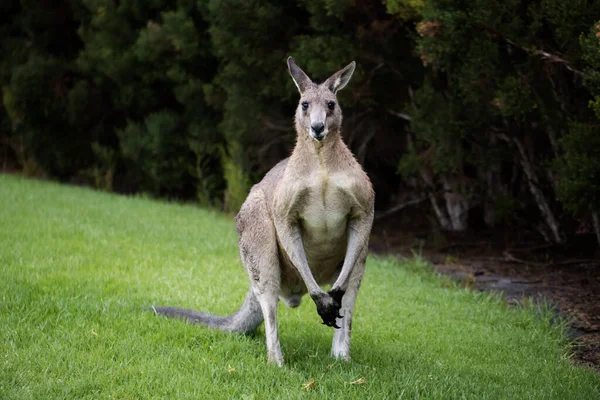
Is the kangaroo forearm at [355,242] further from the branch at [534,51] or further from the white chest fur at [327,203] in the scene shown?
the branch at [534,51]

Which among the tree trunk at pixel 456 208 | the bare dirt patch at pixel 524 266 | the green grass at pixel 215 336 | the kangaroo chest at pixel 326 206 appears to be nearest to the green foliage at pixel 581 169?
the bare dirt patch at pixel 524 266

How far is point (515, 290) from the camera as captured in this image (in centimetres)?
680

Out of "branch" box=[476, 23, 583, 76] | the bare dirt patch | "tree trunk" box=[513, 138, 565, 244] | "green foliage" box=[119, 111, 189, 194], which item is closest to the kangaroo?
the bare dirt patch

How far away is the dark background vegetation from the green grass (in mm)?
1579

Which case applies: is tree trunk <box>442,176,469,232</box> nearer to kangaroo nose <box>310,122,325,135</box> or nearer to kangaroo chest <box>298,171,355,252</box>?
kangaroo chest <box>298,171,355,252</box>

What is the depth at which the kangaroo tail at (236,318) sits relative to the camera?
4.75 m

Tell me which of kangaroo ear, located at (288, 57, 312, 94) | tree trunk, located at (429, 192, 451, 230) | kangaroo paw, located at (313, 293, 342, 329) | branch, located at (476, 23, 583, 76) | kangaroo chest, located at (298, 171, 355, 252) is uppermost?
branch, located at (476, 23, 583, 76)

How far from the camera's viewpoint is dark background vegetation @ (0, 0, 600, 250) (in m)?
6.55

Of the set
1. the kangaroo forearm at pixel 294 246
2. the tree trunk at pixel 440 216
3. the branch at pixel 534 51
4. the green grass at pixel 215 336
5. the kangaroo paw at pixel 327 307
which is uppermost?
the branch at pixel 534 51

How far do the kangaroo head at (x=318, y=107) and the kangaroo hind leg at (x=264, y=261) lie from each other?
61 cm

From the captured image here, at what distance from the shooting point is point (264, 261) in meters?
4.36

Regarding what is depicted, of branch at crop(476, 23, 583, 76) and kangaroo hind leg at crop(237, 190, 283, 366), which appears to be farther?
branch at crop(476, 23, 583, 76)

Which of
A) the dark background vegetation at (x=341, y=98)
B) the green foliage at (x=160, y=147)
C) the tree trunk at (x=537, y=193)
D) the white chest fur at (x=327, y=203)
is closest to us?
the white chest fur at (x=327, y=203)

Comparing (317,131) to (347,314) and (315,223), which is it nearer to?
(315,223)
